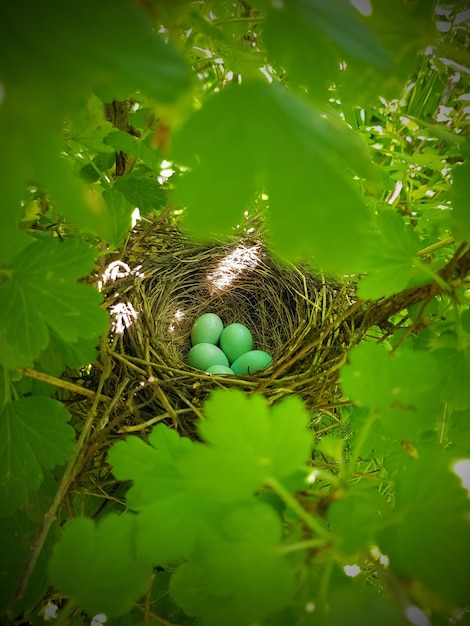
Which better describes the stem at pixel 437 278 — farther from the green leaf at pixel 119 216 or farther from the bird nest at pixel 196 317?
the green leaf at pixel 119 216

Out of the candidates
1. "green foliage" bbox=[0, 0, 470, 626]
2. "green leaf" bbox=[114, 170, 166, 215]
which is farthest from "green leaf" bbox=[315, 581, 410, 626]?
"green leaf" bbox=[114, 170, 166, 215]

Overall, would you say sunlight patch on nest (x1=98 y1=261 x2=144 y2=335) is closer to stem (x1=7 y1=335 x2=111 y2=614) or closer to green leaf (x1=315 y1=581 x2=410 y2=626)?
Result: stem (x1=7 y1=335 x2=111 y2=614)

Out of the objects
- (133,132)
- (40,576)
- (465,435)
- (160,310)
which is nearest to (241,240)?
(160,310)

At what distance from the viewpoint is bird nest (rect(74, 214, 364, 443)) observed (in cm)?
91

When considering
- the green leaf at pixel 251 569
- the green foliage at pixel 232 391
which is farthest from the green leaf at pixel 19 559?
the green leaf at pixel 251 569

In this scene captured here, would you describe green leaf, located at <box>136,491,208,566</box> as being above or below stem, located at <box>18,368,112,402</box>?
above

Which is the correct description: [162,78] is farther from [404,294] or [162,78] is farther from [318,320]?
[318,320]

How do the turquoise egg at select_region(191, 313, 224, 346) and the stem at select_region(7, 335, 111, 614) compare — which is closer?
the stem at select_region(7, 335, 111, 614)

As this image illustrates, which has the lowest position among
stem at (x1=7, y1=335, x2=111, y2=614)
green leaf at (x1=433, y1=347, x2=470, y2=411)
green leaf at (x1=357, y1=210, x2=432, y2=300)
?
stem at (x1=7, y1=335, x2=111, y2=614)

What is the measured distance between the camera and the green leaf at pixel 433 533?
32cm

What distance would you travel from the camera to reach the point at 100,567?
362 mm

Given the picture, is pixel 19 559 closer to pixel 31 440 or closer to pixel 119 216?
pixel 31 440

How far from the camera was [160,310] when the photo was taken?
4.67 feet

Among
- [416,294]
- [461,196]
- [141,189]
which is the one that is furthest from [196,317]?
[461,196]
